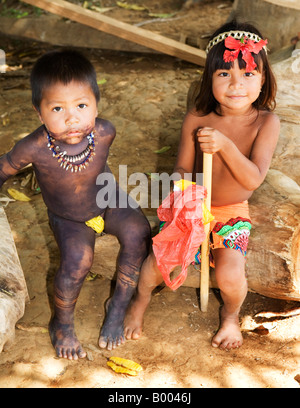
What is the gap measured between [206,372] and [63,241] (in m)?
0.98

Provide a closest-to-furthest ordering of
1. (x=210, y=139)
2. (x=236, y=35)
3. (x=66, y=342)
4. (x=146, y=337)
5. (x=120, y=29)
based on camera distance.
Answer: (x=210, y=139), (x=236, y=35), (x=66, y=342), (x=146, y=337), (x=120, y=29)

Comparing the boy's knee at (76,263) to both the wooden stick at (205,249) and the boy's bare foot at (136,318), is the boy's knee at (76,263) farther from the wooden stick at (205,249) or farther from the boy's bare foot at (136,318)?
the wooden stick at (205,249)

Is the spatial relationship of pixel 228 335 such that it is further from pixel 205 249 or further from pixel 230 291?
pixel 205 249

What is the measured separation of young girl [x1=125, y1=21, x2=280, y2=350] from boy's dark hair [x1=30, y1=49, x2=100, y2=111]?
0.62 metres

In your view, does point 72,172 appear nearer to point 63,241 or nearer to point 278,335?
point 63,241

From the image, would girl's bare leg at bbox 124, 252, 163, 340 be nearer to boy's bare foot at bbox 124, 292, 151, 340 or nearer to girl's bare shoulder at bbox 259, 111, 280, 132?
boy's bare foot at bbox 124, 292, 151, 340

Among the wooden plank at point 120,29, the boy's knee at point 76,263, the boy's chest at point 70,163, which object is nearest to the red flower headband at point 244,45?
the boy's chest at point 70,163

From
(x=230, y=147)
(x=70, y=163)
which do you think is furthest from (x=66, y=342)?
(x=230, y=147)

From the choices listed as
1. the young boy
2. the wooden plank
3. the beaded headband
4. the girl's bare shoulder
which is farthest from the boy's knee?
the wooden plank

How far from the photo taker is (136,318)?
2.70 metres

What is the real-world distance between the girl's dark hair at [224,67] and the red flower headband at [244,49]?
0.03m

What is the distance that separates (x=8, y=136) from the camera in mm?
3969

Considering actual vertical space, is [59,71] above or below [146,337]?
above

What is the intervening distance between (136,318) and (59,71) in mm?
1331
